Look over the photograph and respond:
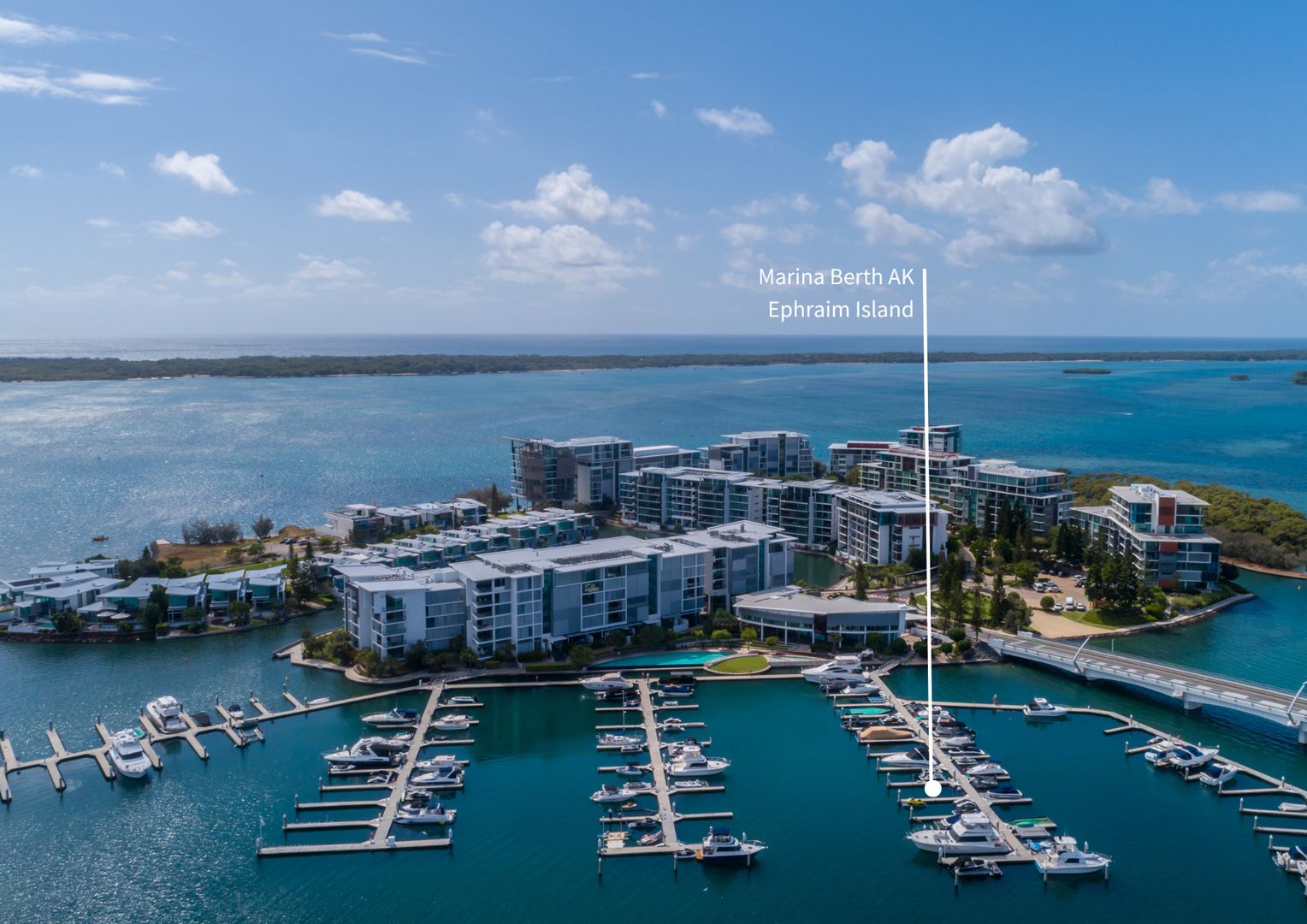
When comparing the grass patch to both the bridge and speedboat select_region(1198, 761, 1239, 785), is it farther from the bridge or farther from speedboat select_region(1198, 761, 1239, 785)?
speedboat select_region(1198, 761, 1239, 785)

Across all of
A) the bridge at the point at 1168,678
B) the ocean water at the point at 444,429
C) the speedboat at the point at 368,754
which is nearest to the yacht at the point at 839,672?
the bridge at the point at 1168,678

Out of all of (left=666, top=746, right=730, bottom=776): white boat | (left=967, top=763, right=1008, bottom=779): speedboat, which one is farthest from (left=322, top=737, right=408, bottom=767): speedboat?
(left=967, top=763, right=1008, bottom=779): speedboat

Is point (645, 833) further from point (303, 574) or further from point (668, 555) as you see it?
point (303, 574)

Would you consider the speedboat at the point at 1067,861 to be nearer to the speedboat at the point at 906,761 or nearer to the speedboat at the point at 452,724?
the speedboat at the point at 906,761

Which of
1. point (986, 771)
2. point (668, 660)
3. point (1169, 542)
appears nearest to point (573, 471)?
point (668, 660)

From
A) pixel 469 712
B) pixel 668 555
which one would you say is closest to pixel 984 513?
pixel 668 555

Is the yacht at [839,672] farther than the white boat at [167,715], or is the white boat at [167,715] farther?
the yacht at [839,672]

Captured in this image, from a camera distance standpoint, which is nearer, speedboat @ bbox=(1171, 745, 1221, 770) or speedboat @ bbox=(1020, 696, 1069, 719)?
speedboat @ bbox=(1171, 745, 1221, 770)
